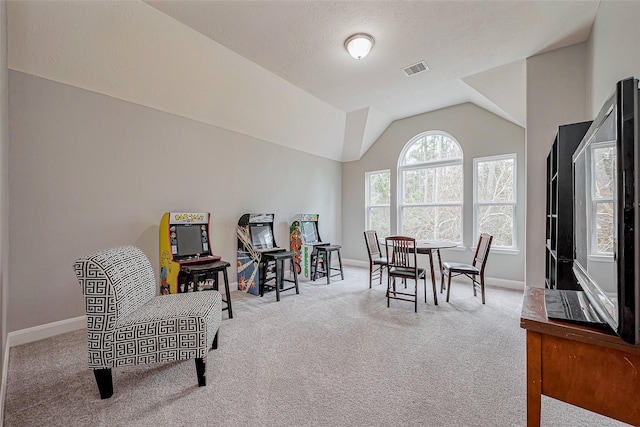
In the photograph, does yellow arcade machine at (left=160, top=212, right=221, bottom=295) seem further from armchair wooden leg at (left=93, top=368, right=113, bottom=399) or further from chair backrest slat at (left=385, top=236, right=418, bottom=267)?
chair backrest slat at (left=385, top=236, right=418, bottom=267)

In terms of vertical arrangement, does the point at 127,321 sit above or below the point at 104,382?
above

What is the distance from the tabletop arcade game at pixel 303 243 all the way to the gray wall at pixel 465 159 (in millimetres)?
1580

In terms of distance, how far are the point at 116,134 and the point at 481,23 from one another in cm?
427

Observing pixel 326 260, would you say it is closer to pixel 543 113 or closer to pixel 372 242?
pixel 372 242

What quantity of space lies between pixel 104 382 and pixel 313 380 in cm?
144

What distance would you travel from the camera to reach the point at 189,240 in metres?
3.45

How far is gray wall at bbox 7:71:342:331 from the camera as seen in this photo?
8.73 ft

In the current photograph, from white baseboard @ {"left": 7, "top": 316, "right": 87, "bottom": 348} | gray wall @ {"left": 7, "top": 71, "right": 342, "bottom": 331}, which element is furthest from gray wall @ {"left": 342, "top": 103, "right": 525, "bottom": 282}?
white baseboard @ {"left": 7, "top": 316, "right": 87, "bottom": 348}

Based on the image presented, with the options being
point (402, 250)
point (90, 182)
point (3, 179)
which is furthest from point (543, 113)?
point (3, 179)

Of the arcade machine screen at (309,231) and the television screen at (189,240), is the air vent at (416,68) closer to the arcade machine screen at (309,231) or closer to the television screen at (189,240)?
the arcade machine screen at (309,231)

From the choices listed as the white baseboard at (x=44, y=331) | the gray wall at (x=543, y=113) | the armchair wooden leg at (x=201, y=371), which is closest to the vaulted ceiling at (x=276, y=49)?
the gray wall at (x=543, y=113)

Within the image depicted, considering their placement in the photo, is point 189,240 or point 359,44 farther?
point 189,240

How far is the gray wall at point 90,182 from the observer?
2.66 meters

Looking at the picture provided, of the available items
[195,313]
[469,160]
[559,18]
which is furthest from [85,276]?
[469,160]
